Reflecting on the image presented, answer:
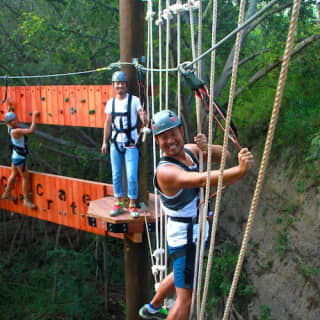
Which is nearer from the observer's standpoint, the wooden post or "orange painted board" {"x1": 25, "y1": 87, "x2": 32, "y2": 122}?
the wooden post

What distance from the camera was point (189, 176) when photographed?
196 cm

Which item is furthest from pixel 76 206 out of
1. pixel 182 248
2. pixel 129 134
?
pixel 182 248

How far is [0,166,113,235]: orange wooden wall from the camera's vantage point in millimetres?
4469

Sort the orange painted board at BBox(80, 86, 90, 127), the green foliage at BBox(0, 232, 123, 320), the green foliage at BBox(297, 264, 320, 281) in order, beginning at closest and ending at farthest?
1. the orange painted board at BBox(80, 86, 90, 127)
2. the green foliage at BBox(297, 264, 320, 281)
3. the green foliage at BBox(0, 232, 123, 320)

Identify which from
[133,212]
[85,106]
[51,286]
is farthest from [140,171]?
[51,286]

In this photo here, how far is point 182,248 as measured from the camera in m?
2.33

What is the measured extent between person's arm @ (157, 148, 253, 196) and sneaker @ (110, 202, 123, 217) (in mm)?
1462

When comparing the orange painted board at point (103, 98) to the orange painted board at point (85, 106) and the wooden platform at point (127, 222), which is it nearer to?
the orange painted board at point (85, 106)

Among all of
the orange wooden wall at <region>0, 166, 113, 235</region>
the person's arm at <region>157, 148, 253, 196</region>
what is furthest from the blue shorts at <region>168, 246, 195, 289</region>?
the orange wooden wall at <region>0, 166, 113, 235</region>

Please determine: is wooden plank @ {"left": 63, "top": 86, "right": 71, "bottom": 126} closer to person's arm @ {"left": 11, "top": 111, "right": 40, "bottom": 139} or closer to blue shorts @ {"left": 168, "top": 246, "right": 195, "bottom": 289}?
person's arm @ {"left": 11, "top": 111, "right": 40, "bottom": 139}

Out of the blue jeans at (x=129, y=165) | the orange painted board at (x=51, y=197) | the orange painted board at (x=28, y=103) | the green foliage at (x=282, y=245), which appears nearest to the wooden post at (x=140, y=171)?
the blue jeans at (x=129, y=165)

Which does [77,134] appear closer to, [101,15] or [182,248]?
[101,15]

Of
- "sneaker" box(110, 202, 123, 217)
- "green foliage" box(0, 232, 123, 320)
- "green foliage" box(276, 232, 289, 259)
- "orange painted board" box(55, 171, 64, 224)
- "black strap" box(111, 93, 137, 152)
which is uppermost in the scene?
"black strap" box(111, 93, 137, 152)

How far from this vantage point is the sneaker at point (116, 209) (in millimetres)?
3586
